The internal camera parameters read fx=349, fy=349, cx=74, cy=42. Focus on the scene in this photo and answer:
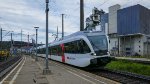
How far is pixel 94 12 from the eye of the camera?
122438mm

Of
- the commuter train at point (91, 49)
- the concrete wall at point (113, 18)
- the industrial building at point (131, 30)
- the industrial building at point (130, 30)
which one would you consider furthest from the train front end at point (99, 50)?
the concrete wall at point (113, 18)

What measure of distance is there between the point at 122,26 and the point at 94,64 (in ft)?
230

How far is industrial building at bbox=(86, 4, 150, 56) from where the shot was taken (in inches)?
3506

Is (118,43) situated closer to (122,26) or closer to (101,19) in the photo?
(122,26)

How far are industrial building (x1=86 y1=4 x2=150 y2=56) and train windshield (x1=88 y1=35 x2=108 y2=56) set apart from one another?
57.9m

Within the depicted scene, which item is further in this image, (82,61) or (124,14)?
(124,14)

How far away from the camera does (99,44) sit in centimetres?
2678

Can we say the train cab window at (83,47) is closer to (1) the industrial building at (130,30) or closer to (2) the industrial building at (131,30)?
(1) the industrial building at (130,30)

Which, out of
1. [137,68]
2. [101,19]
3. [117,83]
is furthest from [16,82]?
[101,19]

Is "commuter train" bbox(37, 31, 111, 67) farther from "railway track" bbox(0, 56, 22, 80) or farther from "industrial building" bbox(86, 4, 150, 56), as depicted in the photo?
"industrial building" bbox(86, 4, 150, 56)

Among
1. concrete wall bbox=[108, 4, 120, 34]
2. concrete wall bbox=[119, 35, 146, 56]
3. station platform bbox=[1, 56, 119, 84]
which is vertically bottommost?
station platform bbox=[1, 56, 119, 84]

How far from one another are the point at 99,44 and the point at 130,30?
6755 centimetres

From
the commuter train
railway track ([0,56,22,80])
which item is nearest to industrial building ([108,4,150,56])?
railway track ([0,56,22,80])

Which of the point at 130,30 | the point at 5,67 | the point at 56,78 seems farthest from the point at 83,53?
the point at 130,30
